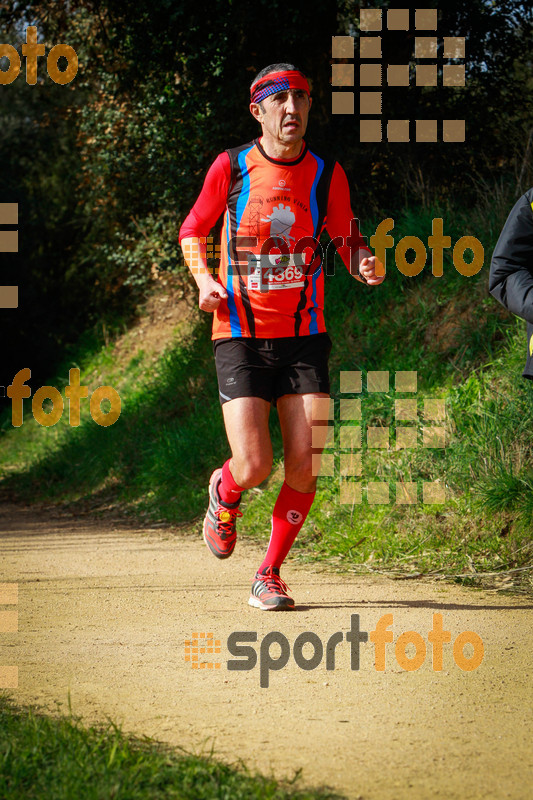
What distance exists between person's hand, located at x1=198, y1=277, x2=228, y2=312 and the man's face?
818mm

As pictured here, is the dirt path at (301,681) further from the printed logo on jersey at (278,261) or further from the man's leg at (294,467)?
the printed logo on jersey at (278,261)

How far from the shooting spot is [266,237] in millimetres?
4617

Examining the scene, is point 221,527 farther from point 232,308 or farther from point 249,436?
point 232,308

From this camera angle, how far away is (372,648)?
3.97 m

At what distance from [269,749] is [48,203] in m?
14.5

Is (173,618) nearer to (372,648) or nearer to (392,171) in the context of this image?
(372,648)

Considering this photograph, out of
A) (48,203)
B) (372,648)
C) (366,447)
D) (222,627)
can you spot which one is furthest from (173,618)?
(48,203)

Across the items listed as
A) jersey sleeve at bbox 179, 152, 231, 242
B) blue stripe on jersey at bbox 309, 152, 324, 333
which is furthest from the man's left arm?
jersey sleeve at bbox 179, 152, 231, 242

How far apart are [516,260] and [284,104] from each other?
1.55 metres

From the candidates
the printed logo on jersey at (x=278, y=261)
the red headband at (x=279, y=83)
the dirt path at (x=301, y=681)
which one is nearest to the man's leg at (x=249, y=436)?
the printed logo on jersey at (x=278, y=261)

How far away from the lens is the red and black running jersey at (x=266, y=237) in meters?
4.61

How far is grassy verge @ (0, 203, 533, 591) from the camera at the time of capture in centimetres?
592

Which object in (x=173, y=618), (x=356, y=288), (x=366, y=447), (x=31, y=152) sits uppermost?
(x=31, y=152)

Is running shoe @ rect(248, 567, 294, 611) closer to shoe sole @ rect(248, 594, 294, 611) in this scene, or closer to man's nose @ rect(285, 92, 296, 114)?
shoe sole @ rect(248, 594, 294, 611)
